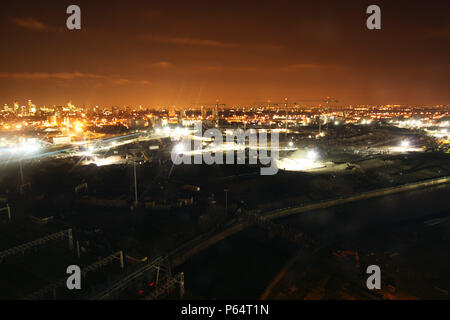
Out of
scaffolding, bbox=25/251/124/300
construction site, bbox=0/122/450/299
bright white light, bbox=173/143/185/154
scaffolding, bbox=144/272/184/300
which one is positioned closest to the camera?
scaffolding, bbox=25/251/124/300

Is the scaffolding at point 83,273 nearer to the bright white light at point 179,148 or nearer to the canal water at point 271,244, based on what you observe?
the canal water at point 271,244

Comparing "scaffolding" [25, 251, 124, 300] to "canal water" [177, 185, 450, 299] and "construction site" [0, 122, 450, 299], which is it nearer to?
"construction site" [0, 122, 450, 299]

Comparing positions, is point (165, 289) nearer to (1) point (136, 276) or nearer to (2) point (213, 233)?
(1) point (136, 276)

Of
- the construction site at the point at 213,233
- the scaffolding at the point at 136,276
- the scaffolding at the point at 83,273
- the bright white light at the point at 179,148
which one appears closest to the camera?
the scaffolding at the point at 83,273

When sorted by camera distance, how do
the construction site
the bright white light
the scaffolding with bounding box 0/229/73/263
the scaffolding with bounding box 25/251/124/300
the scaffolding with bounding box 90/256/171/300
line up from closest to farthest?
1. the scaffolding with bounding box 25/251/124/300
2. the scaffolding with bounding box 90/256/171/300
3. the scaffolding with bounding box 0/229/73/263
4. the construction site
5. the bright white light

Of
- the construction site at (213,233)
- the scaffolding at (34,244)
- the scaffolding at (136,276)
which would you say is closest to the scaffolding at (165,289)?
the construction site at (213,233)

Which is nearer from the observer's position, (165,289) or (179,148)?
(165,289)

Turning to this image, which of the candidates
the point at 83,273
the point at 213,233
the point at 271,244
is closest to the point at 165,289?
the point at 83,273

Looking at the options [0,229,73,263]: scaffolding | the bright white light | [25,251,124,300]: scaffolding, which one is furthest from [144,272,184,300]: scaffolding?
the bright white light
